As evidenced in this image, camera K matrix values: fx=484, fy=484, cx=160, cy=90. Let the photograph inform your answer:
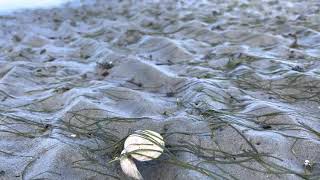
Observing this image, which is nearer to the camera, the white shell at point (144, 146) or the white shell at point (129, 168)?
the white shell at point (129, 168)

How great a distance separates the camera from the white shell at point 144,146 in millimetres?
3330

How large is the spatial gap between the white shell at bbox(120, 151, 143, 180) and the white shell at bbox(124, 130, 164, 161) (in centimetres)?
6

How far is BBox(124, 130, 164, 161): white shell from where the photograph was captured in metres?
3.33

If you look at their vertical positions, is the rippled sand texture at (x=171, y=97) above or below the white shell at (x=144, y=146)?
below

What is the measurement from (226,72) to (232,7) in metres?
4.10

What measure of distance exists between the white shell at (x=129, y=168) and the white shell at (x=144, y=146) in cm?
6

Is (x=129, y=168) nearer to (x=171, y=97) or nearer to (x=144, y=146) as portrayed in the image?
(x=144, y=146)

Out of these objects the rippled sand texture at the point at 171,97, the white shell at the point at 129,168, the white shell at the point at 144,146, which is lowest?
the rippled sand texture at the point at 171,97

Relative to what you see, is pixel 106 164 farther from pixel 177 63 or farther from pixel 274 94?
pixel 177 63

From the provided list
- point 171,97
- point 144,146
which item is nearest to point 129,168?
point 144,146

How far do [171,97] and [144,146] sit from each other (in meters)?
1.30

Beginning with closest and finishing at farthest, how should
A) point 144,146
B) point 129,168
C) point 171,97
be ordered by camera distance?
point 129,168 → point 144,146 → point 171,97

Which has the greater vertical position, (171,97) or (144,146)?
(144,146)

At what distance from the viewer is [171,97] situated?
461cm
